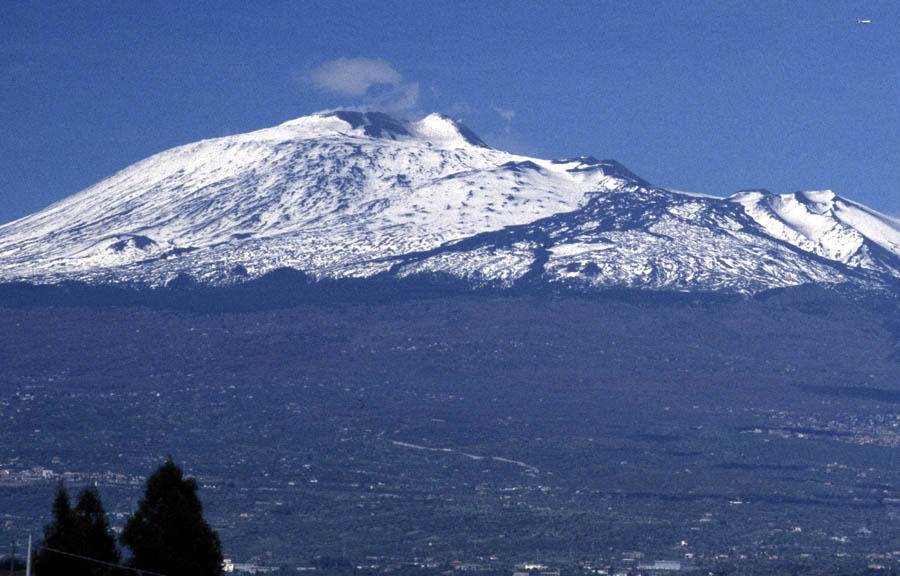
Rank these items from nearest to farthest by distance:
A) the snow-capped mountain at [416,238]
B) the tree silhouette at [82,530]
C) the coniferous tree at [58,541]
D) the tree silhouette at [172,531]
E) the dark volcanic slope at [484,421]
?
the coniferous tree at [58,541] → the tree silhouette at [172,531] → the tree silhouette at [82,530] → the dark volcanic slope at [484,421] → the snow-capped mountain at [416,238]

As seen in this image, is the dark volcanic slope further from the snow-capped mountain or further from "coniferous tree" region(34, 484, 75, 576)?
"coniferous tree" region(34, 484, 75, 576)

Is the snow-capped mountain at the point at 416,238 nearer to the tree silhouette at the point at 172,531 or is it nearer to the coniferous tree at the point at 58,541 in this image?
the coniferous tree at the point at 58,541

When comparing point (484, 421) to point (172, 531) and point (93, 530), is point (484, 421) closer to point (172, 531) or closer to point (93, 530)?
point (93, 530)

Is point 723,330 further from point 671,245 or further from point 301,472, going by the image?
point 301,472

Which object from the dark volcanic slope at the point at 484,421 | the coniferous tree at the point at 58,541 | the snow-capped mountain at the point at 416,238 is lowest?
the coniferous tree at the point at 58,541

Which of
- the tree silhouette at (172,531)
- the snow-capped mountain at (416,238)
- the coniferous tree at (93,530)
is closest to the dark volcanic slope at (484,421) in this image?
the snow-capped mountain at (416,238)

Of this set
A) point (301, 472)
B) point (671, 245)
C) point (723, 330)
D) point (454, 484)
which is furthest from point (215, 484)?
point (671, 245)

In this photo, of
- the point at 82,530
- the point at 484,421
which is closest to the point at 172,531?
the point at 82,530
